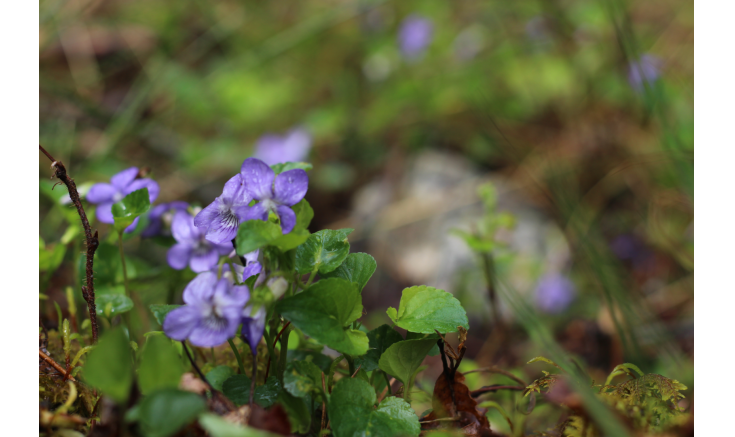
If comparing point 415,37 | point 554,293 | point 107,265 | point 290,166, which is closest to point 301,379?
point 290,166

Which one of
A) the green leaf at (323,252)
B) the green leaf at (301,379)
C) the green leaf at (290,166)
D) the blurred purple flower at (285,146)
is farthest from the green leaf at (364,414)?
the blurred purple flower at (285,146)

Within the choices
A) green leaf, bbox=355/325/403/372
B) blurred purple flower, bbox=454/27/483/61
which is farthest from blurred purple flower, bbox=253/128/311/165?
green leaf, bbox=355/325/403/372

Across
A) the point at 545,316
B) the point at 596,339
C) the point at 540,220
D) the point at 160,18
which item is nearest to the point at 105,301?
the point at 596,339

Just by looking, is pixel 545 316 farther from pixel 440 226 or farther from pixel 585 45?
pixel 585 45

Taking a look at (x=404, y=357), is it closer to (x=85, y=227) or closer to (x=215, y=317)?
(x=215, y=317)

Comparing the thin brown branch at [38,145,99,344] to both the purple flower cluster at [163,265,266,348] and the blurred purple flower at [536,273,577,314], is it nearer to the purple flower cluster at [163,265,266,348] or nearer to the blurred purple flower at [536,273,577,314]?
the purple flower cluster at [163,265,266,348]
